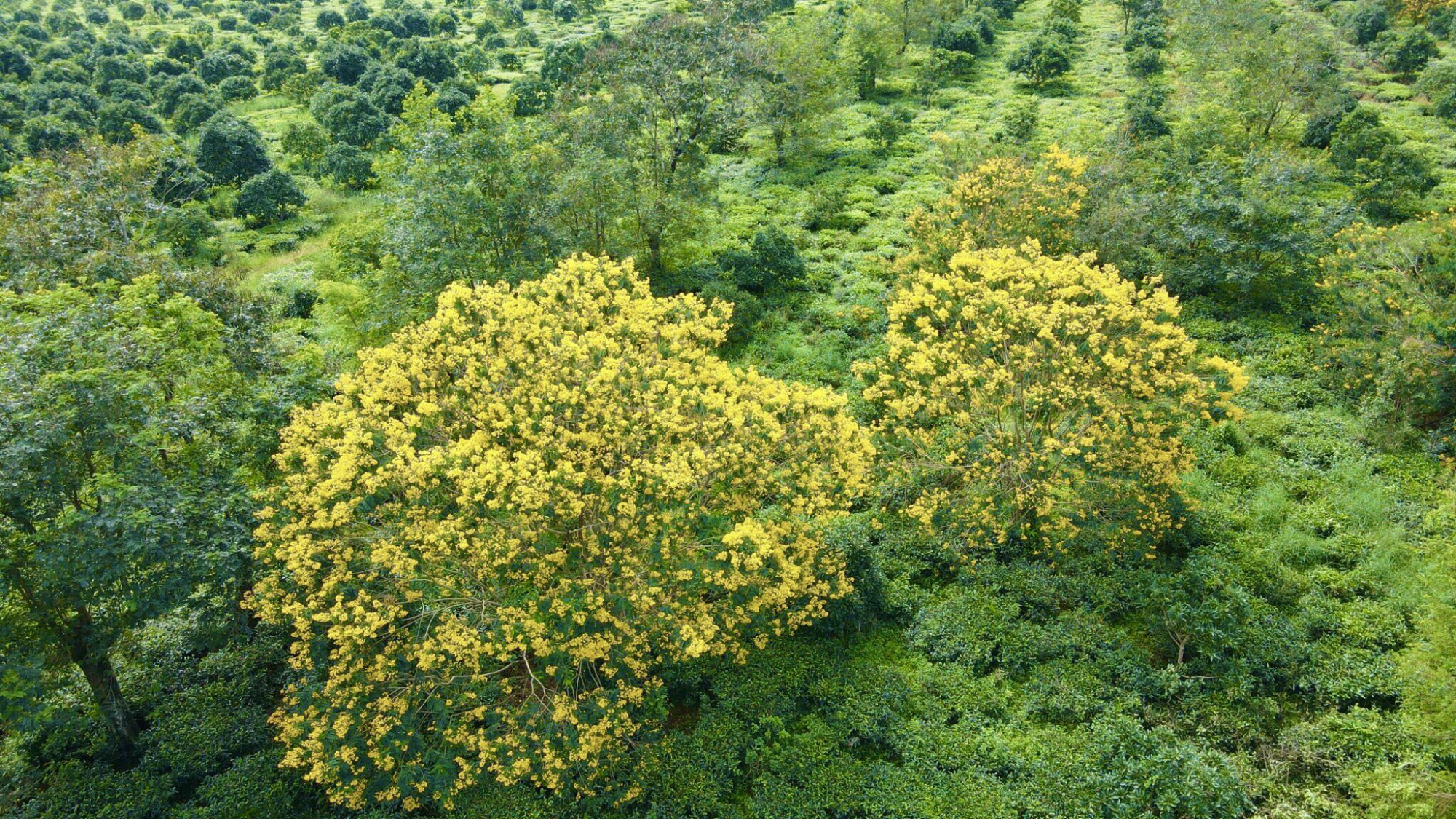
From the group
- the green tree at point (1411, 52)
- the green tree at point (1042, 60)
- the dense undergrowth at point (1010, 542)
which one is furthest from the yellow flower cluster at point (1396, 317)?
the green tree at point (1411, 52)

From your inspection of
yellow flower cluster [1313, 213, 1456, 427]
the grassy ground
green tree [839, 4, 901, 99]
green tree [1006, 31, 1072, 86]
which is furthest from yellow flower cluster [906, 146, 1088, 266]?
green tree [1006, 31, 1072, 86]

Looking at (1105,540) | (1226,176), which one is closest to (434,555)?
(1105,540)

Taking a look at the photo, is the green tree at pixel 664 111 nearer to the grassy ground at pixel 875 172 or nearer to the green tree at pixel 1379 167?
the grassy ground at pixel 875 172

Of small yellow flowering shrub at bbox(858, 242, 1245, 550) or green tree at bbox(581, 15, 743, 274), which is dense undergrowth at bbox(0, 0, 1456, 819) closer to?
green tree at bbox(581, 15, 743, 274)

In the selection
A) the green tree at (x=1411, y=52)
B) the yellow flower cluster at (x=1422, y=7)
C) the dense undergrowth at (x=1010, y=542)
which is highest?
the yellow flower cluster at (x=1422, y=7)

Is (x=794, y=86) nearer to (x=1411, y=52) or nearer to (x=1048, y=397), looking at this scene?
(x=1048, y=397)
